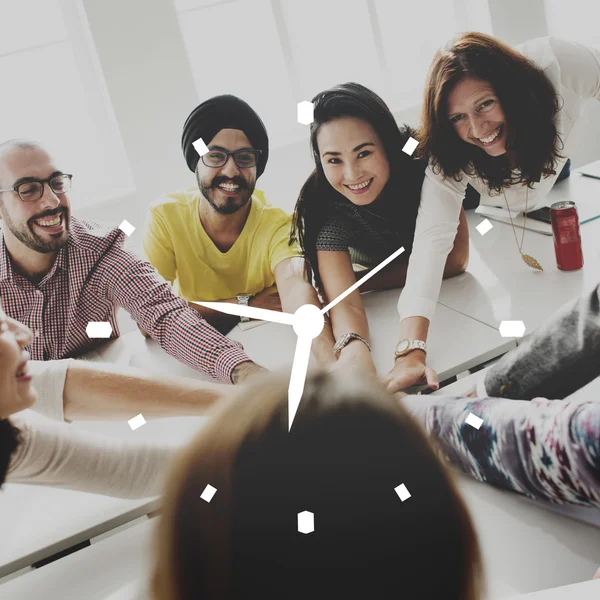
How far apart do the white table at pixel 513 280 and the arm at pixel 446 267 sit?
0.01m

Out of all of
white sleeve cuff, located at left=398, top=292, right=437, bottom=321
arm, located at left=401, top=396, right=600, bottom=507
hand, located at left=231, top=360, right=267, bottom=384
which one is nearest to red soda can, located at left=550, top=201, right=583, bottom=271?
white sleeve cuff, located at left=398, top=292, right=437, bottom=321

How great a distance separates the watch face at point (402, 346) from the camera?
1.13 m

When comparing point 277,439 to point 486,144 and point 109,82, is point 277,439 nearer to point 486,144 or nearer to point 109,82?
point 109,82

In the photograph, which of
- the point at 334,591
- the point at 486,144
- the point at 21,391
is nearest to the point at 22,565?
the point at 21,391

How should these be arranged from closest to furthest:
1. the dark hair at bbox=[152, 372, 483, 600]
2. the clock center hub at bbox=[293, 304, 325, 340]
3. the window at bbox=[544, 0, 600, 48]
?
the dark hair at bbox=[152, 372, 483, 600], the clock center hub at bbox=[293, 304, 325, 340], the window at bbox=[544, 0, 600, 48]

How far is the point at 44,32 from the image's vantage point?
3.32 feet

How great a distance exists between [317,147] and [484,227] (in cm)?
38

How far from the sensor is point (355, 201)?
115cm

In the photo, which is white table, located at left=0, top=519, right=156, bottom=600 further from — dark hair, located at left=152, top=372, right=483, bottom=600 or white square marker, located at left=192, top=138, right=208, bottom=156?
white square marker, located at left=192, top=138, right=208, bottom=156

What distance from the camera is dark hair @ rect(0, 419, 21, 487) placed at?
883mm

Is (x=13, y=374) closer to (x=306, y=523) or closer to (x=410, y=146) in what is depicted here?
(x=306, y=523)

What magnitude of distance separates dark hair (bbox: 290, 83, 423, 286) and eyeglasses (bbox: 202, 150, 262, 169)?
11 centimetres

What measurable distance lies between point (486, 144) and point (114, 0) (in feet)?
2.20

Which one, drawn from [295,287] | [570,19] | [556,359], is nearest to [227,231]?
[295,287]
